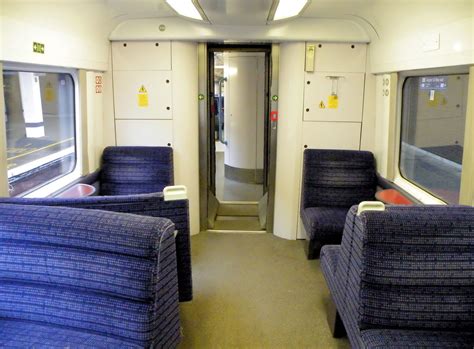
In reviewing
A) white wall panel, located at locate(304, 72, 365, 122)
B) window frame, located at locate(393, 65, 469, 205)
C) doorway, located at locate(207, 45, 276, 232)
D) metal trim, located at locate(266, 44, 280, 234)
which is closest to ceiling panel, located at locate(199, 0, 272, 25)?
metal trim, located at locate(266, 44, 280, 234)

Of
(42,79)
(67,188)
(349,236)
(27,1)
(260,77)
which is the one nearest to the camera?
(349,236)

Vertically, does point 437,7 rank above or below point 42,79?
above

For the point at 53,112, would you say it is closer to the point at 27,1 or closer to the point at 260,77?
the point at 27,1

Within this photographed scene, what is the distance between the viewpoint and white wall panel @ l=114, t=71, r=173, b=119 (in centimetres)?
442

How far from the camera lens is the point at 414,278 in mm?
2025

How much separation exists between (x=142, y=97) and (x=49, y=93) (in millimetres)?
1156

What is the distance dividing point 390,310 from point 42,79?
3.01m

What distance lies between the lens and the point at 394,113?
390 cm

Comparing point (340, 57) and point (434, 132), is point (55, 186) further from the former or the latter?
point (434, 132)

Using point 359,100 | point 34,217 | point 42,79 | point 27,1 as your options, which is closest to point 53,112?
point 42,79

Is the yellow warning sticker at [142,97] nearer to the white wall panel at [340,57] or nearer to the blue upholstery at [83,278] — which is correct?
the white wall panel at [340,57]

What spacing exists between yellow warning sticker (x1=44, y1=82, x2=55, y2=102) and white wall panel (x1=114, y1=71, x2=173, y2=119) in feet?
3.20

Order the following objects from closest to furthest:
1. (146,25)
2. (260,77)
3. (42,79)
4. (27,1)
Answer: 1. (27,1)
2. (42,79)
3. (146,25)
4. (260,77)

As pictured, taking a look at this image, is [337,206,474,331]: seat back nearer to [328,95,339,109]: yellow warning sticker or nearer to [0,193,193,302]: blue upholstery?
[0,193,193,302]: blue upholstery
